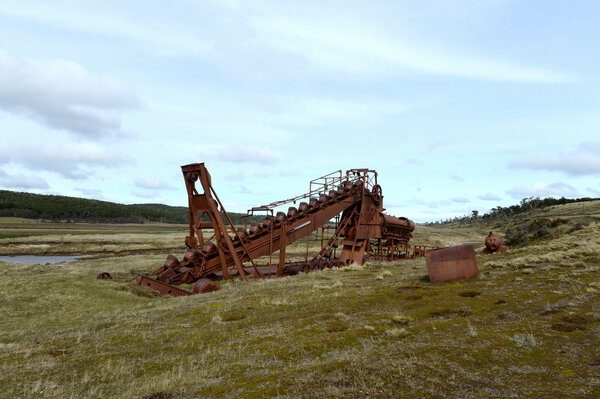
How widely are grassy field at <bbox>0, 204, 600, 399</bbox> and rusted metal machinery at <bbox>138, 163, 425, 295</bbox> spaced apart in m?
5.58

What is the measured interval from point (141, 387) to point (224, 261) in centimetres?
1469

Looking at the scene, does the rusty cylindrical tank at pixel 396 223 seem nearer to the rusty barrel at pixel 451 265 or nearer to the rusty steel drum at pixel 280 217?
the rusty steel drum at pixel 280 217

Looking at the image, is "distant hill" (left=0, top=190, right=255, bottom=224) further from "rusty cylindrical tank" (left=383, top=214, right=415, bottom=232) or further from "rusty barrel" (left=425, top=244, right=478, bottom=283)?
"rusty barrel" (left=425, top=244, right=478, bottom=283)

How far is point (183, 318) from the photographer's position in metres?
12.0

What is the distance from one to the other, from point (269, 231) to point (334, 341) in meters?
14.8

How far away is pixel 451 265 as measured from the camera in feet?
44.6

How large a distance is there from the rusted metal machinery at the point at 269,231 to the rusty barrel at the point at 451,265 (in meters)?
10.3

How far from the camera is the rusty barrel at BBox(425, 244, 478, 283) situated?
13570mm

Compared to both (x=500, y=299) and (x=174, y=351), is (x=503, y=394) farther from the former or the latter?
(x=174, y=351)

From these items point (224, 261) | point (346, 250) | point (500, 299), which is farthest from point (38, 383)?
point (346, 250)

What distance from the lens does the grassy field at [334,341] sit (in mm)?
5766

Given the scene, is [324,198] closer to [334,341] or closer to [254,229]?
[254,229]

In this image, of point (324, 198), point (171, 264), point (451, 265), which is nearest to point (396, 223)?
point (324, 198)

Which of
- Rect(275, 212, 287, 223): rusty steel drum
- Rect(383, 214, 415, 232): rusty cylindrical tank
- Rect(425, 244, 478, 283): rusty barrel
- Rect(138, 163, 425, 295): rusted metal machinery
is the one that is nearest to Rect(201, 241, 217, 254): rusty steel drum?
Rect(138, 163, 425, 295): rusted metal machinery
